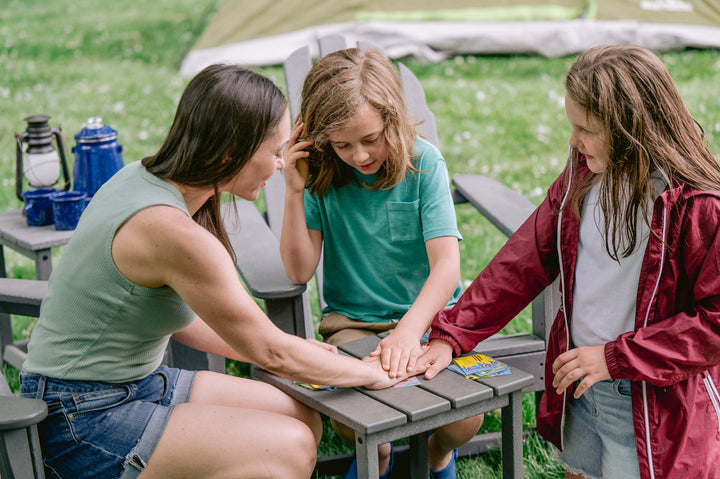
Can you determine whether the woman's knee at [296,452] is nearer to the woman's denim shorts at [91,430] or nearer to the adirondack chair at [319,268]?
the woman's denim shorts at [91,430]

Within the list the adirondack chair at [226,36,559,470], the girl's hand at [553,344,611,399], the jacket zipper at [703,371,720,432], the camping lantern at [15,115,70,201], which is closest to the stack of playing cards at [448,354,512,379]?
the girl's hand at [553,344,611,399]

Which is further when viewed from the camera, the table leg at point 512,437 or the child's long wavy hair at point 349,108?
the child's long wavy hair at point 349,108

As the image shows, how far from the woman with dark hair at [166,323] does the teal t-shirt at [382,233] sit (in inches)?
22.5

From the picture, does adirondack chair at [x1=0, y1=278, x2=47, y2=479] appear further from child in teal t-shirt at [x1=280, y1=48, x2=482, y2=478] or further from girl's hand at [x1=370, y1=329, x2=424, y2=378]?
child in teal t-shirt at [x1=280, y1=48, x2=482, y2=478]

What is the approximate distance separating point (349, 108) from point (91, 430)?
3.47 ft

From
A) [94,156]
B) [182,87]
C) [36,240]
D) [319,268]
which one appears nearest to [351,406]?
[319,268]

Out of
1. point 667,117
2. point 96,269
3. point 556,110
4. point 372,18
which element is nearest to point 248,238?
point 96,269

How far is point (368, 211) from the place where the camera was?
8.64 feet

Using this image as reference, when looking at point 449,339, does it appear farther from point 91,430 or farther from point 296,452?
point 91,430

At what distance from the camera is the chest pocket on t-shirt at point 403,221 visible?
259cm

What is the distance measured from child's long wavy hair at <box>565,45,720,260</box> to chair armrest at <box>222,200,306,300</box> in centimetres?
97

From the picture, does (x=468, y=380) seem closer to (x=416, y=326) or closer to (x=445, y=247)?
(x=416, y=326)

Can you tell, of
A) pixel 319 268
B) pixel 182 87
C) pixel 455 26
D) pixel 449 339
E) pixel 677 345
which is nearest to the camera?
pixel 677 345

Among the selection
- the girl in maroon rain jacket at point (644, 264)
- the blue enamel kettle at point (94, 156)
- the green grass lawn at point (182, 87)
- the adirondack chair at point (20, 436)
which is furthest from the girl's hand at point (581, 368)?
the blue enamel kettle at point (94, 156)
